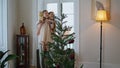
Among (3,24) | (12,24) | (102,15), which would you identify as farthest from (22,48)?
(102,15)

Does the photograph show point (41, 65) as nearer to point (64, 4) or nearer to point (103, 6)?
point (64, 4)

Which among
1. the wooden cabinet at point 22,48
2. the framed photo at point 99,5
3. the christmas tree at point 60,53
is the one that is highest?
the framed photo at point 99,5

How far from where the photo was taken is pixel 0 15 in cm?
491

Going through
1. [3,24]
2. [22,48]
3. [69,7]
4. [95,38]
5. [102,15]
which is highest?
[69,7]

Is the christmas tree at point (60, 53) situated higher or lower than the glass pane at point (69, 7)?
lower

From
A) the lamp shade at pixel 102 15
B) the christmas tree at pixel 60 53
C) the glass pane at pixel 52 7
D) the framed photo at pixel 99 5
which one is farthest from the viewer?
the glass pane at pixel 52 7

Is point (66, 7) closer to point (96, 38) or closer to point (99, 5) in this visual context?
point (99, 5)

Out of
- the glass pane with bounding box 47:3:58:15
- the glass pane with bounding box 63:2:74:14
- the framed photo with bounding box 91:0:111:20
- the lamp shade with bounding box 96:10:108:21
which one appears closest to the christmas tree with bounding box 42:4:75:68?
the lamp shade with bounding box 96:10:108:21

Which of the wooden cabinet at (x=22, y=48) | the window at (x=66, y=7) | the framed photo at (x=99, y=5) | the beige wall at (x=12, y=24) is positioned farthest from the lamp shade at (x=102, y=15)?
the beige wall at (x=12, y=24)

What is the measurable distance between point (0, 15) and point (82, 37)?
2254 millimetres

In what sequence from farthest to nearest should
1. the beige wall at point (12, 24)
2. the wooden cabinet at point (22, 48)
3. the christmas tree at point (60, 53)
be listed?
1. the wooden cabinet at point (22, 48)
2. the beige wall at point (12, 24)
3. the christmas tree at point (60, 53)

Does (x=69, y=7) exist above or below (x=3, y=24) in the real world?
above

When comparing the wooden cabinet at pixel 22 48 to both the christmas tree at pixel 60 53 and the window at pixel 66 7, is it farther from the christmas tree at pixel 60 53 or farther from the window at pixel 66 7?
the christmas tree at pixel 60 53

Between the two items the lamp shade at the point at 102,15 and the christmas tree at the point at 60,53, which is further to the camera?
the lamp shade at the point at 102,15
